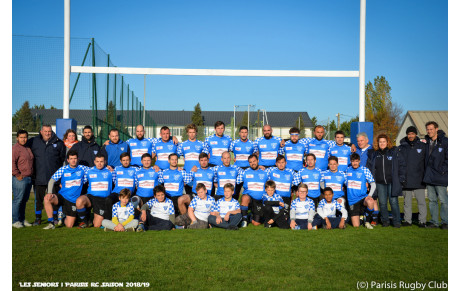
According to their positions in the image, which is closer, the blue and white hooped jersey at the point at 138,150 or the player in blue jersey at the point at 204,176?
the player in blue jersey at the point at 204,176

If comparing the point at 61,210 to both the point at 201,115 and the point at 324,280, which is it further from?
the point at 201,115

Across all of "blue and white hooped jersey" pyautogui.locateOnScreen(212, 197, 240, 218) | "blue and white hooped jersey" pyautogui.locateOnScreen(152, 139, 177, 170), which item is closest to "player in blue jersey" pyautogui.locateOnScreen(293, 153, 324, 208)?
"blue and white hooped jersey" pyautogui.locateOnScreen(212, 197, 240, 218)

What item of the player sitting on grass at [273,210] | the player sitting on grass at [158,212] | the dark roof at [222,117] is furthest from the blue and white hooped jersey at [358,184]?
the dark roof at [222,117]

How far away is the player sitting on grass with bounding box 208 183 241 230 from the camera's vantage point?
6.40 m

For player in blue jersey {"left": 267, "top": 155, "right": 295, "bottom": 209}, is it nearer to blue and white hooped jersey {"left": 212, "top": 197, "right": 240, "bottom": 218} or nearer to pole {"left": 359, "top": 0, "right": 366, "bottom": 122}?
blue and white hooped jersey {"left": 212, "top": 197, "right": 240, "bottom": 218}

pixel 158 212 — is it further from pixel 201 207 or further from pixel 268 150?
pixel 268 150

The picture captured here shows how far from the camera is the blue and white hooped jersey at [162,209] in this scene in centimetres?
653

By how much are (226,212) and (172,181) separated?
1168mm

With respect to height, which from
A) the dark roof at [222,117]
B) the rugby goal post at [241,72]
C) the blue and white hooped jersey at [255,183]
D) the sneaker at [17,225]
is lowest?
the sneaker at [17,225]

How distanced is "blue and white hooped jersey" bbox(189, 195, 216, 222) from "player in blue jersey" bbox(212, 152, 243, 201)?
0.36 metres

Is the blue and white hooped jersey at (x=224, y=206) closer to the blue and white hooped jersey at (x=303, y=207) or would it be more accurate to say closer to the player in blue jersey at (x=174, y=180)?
the player in blue jersey at (x=174, y=180)

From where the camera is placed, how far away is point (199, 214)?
260 inches

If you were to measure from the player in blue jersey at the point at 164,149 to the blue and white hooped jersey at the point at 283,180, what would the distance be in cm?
200
